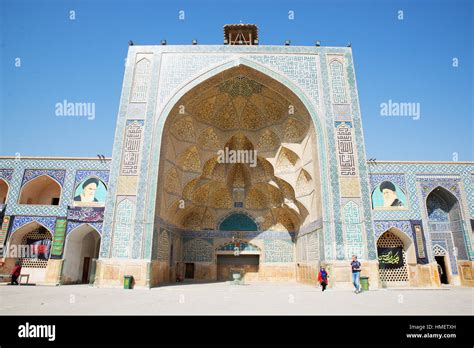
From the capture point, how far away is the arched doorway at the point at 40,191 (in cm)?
1323

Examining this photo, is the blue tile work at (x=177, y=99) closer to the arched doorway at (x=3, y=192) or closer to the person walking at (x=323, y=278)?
the person walking at (x=323, y=278)

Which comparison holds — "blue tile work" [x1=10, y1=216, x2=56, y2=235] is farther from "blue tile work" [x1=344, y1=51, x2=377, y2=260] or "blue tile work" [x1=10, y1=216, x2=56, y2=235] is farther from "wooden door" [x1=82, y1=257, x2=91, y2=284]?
"blue tile work" [x1=344, y1=51, x2=377, y2=260]

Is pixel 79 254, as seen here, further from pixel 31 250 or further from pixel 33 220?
pixel 33 220

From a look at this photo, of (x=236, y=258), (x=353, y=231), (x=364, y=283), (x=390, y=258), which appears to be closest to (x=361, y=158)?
(x=353, y=231)

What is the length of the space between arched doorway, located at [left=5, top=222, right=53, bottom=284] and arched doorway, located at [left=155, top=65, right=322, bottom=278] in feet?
18.2

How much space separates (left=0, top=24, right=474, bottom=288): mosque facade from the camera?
10.3 metres

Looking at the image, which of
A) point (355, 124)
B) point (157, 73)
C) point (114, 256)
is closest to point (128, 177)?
point (114, 256)

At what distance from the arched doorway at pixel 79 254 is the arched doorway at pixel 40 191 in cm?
261

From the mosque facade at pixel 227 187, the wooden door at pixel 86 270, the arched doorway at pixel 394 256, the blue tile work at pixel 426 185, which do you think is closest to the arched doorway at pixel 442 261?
the mosque facade at pixel 227 187

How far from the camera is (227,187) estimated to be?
51.6 feet

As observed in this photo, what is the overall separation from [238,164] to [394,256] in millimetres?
8435
